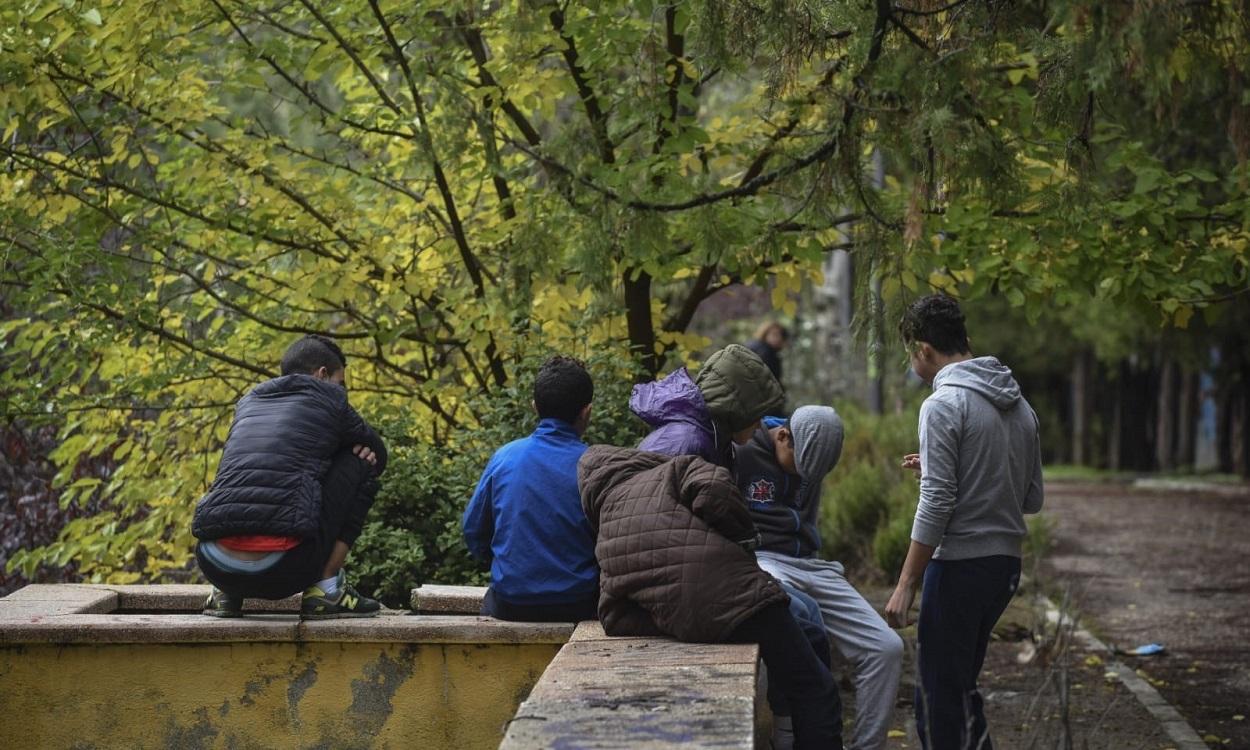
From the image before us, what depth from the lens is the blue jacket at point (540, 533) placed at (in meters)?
5.80

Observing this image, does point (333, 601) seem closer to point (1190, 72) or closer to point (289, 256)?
point (289, 256)

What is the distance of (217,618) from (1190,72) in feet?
13.3

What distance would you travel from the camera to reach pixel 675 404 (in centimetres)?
582

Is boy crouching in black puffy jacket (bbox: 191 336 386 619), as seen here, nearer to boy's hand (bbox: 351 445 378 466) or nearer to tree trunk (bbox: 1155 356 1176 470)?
boy's hand (bbox: 351 445 378 466)

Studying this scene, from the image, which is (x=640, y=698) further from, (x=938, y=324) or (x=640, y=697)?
(x=938, y=324)

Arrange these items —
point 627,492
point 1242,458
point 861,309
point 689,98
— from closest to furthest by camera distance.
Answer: point 627,492 < point 861,309 < point 689,98 < point 1242,458

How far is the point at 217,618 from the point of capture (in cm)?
594

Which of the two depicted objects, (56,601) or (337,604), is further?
(56,601)

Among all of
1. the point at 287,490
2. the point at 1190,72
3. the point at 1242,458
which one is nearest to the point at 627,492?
the point at 287,490

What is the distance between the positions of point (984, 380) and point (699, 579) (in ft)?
4.09

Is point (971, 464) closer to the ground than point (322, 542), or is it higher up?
higher up

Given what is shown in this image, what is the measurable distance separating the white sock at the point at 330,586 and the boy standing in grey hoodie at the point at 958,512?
82.9 inches

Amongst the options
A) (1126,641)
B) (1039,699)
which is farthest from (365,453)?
(1126,641)

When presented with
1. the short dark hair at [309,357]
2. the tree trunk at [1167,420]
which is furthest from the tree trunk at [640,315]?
the tree trunk at [1167,420]
